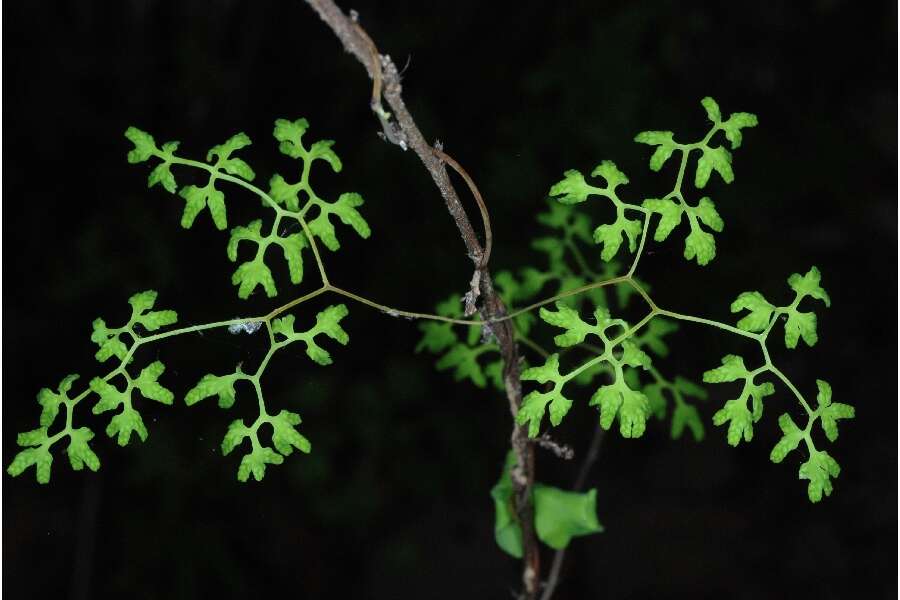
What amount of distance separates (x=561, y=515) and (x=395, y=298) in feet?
3.24

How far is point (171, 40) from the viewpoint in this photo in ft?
8.18

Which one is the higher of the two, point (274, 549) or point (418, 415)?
point (418, 415)

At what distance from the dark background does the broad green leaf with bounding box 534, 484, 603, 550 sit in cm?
71

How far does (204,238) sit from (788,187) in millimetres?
1445

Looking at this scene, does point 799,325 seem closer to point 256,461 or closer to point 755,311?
point 755,311

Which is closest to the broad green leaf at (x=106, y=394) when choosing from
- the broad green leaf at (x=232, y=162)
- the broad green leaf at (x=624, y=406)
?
the broad green leaf at (x=232, y=162)

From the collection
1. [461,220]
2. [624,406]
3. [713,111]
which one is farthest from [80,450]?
[713,111]

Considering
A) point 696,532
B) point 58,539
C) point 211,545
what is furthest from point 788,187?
point 58,539

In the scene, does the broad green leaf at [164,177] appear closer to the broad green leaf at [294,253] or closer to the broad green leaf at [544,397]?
the broad green leaf at [294,253]

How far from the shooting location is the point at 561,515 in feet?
4.49

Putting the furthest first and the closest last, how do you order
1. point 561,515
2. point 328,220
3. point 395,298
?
point 395,298 → point 561,515 → point 328,220

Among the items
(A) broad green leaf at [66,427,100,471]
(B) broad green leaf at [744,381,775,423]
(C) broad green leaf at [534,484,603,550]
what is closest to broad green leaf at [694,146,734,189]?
(B) broad green leaf at [744,381,775,423]

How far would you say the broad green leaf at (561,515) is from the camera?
53.2 inches

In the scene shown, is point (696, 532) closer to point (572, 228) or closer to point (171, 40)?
point (572, 228)
